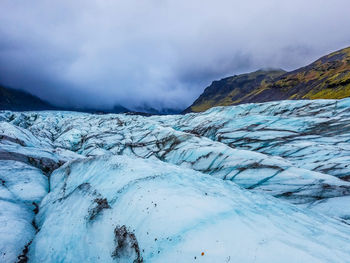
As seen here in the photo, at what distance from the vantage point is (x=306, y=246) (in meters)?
4.34

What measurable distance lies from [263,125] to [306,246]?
24483 millimetres

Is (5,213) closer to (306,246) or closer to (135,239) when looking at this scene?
(135,239)

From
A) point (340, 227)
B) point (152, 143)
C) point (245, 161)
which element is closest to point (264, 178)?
point (245, 161)

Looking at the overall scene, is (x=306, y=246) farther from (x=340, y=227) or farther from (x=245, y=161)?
(x=245, y=161)

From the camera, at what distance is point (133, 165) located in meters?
9.72

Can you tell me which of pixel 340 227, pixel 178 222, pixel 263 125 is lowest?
pixel 340 227

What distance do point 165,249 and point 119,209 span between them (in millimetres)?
2692

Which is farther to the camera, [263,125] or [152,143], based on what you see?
[152,143]

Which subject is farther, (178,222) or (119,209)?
(119,209)

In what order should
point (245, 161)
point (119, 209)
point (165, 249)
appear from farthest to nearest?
1. point (245, 161)
2. point (119, 209)
3. point (165, 249)

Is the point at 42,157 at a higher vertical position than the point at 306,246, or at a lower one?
higher

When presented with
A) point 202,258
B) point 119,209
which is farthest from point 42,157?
point 202,258

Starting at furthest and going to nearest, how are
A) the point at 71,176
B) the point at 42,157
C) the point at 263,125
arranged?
the point at 263,125, the point at 42,157, the point at 71,176

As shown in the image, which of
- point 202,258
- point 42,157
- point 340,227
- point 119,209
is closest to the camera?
point 202,258
